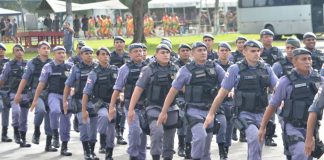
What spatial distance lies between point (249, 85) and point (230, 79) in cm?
30

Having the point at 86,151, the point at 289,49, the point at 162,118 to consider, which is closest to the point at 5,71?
the point at 86,151

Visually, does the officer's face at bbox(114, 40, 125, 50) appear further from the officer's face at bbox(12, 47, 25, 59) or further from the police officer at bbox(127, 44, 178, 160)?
the police officer at bbox(127, 44, 178, 160)

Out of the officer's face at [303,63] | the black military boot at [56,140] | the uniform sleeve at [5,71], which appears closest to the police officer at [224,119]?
the officer's face at [303,63]

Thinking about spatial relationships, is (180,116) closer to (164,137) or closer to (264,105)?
(164,137)

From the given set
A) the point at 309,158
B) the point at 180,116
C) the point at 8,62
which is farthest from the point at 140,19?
the point at 309,158

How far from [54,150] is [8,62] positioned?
219cm

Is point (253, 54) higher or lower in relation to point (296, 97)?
higher

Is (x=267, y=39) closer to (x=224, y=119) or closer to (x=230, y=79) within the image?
(x=224, y=119)

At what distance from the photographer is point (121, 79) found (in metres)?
12.2

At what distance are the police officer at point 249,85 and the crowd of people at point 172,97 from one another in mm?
13

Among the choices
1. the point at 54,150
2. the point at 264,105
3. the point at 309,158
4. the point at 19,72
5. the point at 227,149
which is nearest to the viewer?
the point at 309,158

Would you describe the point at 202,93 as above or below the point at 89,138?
above

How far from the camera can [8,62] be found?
15.4 metres

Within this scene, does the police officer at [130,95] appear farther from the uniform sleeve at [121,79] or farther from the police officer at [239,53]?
the police officer at [239,53]
